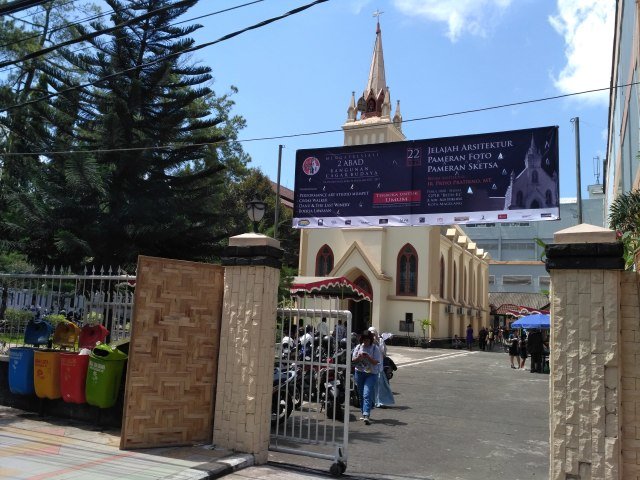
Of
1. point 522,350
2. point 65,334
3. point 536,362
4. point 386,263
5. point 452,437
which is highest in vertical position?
point 386,263

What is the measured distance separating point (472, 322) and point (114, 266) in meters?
37.3

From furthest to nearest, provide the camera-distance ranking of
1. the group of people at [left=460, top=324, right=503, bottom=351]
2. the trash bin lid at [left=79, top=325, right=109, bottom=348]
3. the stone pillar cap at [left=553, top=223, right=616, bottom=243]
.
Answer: the group of people at [left=460, top=324, right=503, bottom=351] → the trash bin lid at [left=79, top=325, right=109, bottom=348] → the stone pillar cap at [left=553, top=223, right=616, bottom=243]

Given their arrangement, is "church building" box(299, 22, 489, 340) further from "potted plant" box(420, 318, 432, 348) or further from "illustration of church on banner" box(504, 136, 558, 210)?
"illustration of church on banner" box(504, 136, 558, 210)

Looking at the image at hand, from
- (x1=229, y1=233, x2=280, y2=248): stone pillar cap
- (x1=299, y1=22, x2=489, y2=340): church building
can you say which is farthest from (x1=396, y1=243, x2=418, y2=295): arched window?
(x1=229, y1=233, x2=280, y2=248): stone pillar cap

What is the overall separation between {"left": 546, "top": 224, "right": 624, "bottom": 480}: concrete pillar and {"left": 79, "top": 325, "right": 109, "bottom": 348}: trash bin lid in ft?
19.7

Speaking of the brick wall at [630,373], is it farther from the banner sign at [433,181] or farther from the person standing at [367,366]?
the banner sign at [433,181]

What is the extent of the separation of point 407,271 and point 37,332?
30287 mm

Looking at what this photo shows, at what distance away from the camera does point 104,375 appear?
727 cm

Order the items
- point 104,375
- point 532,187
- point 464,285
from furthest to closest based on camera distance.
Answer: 1. point 464,285
2. point 532,187
3. point 104,375

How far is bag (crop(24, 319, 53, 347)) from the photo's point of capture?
8.49m

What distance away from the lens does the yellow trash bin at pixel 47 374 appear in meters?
7.82

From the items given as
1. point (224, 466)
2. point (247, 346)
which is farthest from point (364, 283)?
point (224, 466)

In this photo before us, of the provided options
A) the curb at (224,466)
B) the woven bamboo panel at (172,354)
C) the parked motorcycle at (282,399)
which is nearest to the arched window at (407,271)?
the parked motorcycle at (282,399)

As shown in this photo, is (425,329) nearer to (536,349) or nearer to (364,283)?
(364,283)
